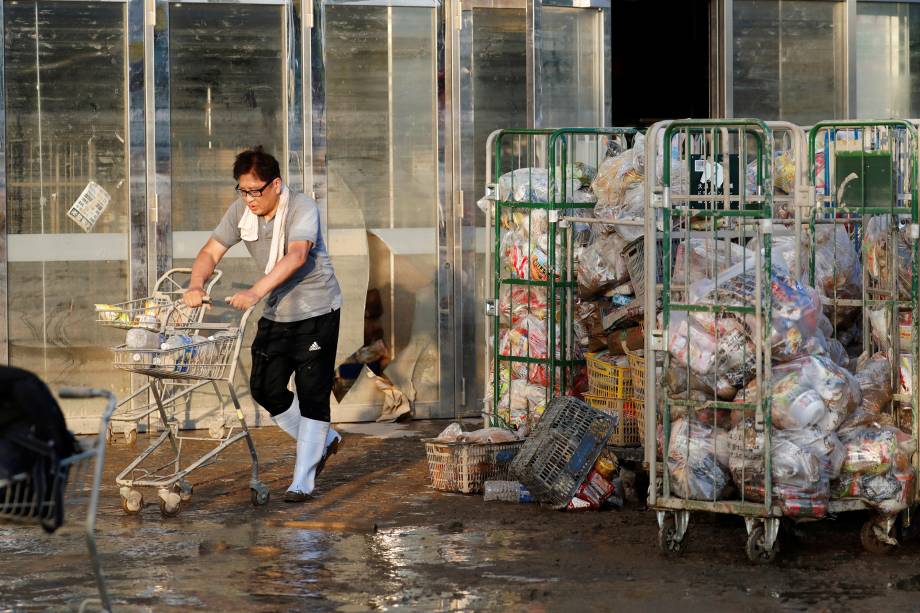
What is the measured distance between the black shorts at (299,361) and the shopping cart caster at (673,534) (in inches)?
85.8

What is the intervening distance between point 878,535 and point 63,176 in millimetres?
6257

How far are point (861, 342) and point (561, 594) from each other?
8.63ft

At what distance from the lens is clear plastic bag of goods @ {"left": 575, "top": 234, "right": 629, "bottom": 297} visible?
8.88 m

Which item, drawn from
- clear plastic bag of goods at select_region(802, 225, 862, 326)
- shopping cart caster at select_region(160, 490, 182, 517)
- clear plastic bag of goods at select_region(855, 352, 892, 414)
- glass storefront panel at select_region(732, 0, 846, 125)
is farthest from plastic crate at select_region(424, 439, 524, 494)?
glass storefront panel at select_region(732, 0, 846, 125)

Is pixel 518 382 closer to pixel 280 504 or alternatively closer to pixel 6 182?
pixel 280 504

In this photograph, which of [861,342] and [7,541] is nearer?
[7,541]

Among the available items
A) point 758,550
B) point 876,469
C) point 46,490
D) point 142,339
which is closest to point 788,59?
point 876,469

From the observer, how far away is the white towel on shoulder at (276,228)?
8422 millimetres

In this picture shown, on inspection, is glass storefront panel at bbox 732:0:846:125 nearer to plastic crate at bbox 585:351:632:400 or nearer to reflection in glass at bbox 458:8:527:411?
reflection in glass at bbox 458:8:527:411

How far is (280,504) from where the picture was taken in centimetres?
853

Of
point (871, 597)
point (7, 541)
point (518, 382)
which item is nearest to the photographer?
point (871, 597)

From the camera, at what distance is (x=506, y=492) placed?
28.0 ft

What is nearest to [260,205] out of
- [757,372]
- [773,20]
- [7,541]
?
[7,541]

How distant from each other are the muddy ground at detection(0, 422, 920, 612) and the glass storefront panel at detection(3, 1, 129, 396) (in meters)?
2.22
